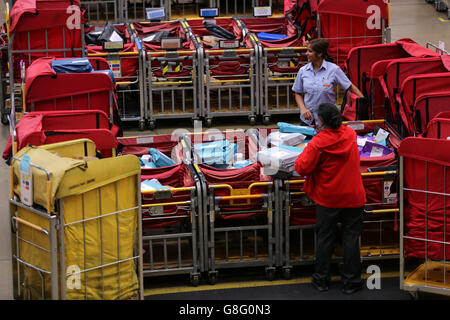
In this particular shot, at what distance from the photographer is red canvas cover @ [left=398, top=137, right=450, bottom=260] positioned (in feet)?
24.7

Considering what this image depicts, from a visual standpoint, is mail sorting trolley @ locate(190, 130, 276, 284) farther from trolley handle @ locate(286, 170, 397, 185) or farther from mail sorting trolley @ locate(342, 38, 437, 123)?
mail sorting trolley @ locate(342, 38, 437, 123)

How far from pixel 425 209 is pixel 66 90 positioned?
4.08 meters

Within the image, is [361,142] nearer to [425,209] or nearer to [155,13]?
[425,209]

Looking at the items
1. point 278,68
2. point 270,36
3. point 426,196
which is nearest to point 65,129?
point 426,196

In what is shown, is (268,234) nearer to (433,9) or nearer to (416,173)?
(416,173)

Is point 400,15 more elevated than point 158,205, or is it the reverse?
point 400,15

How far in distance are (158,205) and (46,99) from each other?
2191 millimetres

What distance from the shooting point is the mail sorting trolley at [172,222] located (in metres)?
8.33

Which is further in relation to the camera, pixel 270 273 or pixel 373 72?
pixel 373 72

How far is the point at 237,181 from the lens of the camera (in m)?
8.66

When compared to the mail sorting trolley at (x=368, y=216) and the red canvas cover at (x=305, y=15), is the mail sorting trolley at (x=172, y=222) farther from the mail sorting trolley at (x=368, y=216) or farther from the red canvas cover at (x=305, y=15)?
the red canvas cover at (x=305, y=15)

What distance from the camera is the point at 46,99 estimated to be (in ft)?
31.8

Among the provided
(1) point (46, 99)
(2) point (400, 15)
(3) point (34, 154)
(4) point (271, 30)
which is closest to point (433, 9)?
(2) point (400, 15)

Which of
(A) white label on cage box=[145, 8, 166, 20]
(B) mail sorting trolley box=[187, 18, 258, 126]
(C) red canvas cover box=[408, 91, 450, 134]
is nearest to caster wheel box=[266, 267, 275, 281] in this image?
(C) red canvas cover box=[408, 91, 450, 134]
